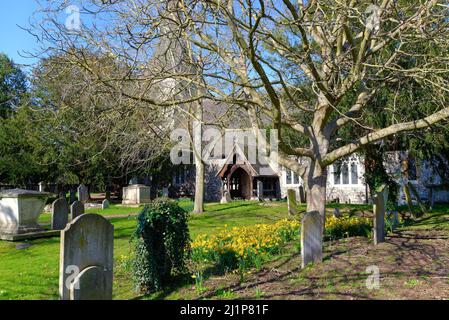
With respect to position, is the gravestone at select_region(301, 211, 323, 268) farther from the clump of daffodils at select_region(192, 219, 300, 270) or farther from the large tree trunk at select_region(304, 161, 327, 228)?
the large tree trunk at select_region(304, 161, 327, 228)

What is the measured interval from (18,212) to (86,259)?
9762 mm

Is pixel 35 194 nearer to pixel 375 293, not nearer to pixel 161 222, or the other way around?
pixel 161 222

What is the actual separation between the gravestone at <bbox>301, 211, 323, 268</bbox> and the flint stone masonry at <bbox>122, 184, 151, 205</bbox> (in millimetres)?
22642

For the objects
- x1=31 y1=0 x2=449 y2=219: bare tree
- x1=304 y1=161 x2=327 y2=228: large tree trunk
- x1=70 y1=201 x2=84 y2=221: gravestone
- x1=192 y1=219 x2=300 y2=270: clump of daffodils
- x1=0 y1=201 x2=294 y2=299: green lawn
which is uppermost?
x1=31 y1=0 x2=449 y2=219: bare tree

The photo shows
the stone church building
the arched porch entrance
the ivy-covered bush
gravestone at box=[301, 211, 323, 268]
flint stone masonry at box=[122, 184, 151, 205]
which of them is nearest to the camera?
the ivy-covered bush

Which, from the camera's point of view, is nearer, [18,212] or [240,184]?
[18,212]

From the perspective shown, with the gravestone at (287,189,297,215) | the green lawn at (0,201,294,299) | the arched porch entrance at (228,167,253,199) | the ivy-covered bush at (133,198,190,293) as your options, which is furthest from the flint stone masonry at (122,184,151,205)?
the ivy-covered bush at (133,198,190,293)

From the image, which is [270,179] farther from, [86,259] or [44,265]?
[86,259]

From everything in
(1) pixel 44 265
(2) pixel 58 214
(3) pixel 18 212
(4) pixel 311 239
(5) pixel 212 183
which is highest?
(5) pixel 212 183

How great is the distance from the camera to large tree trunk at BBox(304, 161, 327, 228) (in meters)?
9.91

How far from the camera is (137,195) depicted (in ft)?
96.4

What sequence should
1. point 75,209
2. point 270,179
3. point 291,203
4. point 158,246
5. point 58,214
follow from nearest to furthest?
point 158,246
point 75,209
point 58,214
point 291,203
point 270,179

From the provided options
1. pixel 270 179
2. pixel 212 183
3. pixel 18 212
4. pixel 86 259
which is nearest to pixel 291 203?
pixel 18 212

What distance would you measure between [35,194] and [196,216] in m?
7.21
